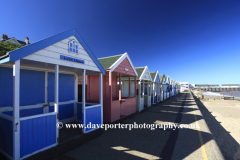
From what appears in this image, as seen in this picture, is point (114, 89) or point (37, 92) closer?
point (37, 92)

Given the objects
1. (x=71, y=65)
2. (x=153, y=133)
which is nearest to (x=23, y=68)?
(x=71, y=65)

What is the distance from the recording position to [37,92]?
498cm

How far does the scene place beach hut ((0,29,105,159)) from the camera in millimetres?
3082

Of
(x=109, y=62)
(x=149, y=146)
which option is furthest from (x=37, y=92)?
(x=149, y=146)

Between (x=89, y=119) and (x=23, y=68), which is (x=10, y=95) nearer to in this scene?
(x=23, y=68)

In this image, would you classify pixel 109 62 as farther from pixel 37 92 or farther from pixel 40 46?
pixel 40 46

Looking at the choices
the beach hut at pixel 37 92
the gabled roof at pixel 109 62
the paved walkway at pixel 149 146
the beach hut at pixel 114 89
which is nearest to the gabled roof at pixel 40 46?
the beach hut at pixel 37 92

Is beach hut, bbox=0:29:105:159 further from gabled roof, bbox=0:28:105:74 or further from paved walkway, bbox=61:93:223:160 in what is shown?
paved walkway, bbox=61:93:223:160

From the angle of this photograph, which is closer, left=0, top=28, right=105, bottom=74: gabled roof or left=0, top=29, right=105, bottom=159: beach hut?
left=0, top=28, right=105, bottom=74: gabled roof

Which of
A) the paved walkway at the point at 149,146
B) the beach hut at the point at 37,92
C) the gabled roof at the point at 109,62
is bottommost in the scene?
the paved walkway at the point at 149,146

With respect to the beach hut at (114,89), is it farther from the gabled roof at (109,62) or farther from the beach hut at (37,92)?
the beach hut at (37,92)

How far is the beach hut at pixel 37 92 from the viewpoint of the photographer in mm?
3082

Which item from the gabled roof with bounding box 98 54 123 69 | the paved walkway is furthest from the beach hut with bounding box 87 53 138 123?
the paved walkway

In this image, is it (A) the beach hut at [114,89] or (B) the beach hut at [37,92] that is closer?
(B) the beach hut at [37,92]
